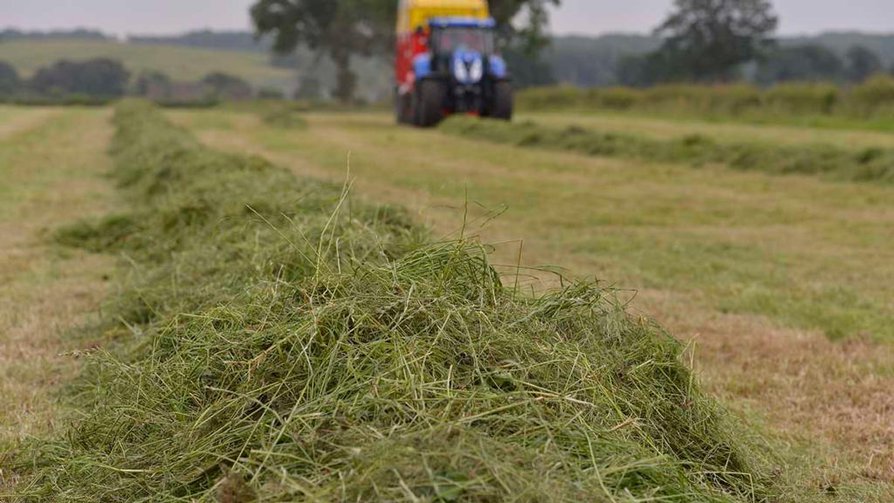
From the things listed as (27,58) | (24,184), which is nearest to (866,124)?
(24,184)

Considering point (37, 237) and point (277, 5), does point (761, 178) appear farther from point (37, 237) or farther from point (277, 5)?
point (277, 5)

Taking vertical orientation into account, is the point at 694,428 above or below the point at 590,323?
below

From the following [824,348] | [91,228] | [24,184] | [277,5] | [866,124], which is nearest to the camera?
[824,348]

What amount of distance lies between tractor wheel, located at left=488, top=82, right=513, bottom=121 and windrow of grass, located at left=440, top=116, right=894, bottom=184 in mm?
2898

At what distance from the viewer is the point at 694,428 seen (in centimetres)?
279

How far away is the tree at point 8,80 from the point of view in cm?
6388

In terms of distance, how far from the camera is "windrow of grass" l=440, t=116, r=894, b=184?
11.8 metres

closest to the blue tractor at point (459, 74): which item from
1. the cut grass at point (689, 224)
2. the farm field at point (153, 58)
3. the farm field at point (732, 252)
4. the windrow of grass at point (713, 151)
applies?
the windrow of grass at point (713, 151)

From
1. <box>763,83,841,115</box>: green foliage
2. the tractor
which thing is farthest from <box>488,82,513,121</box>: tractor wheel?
<box>763,83,841,115</box>: green foliage

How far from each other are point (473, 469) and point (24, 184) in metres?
10.7

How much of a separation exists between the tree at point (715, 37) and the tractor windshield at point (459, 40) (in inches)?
1895

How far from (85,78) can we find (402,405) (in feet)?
253

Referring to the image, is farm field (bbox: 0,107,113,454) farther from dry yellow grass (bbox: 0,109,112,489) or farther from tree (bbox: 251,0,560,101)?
tree (bbox: 251,0,560,101)

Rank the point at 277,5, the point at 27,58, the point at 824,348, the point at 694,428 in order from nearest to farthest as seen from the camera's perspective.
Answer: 1. the point at 694,428
2. the point at 824,348
3. the point at 277,5
4. the point at 27,58
